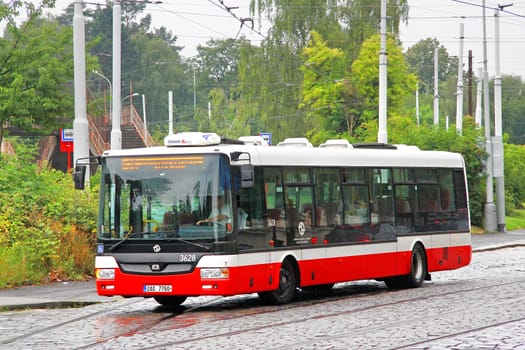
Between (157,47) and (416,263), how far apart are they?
109 metres

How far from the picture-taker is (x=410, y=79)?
170 ft

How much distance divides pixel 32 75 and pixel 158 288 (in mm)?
20404

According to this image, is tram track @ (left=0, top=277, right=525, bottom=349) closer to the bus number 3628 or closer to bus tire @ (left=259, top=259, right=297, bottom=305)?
bus tire @ (left=259, top=259, right=297, bottom=305)

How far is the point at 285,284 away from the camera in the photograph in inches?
776

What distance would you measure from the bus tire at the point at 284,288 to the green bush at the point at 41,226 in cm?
584

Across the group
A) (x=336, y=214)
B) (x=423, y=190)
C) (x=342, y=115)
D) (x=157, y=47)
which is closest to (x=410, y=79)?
(x=342, y=115)

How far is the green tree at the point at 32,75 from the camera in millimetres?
36312

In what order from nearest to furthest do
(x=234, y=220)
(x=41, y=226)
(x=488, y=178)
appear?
(x=234, y=220) < (x=41, y=226) < (x=488, y=178)

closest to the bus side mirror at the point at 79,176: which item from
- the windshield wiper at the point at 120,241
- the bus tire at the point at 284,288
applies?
the windshield wiper at the point at 120,241

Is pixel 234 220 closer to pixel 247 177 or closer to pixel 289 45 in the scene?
pixel 247 177

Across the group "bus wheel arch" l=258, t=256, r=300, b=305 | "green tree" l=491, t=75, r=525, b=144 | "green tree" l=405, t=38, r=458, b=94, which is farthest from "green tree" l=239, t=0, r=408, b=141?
"green tree" l=405, t=38, r=458, b=94

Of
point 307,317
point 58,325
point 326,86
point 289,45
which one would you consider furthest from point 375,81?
point 58,325

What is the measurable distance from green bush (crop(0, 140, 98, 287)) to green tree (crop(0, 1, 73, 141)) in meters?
9.33

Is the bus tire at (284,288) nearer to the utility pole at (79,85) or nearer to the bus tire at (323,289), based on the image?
the bus tire at (323,289)
